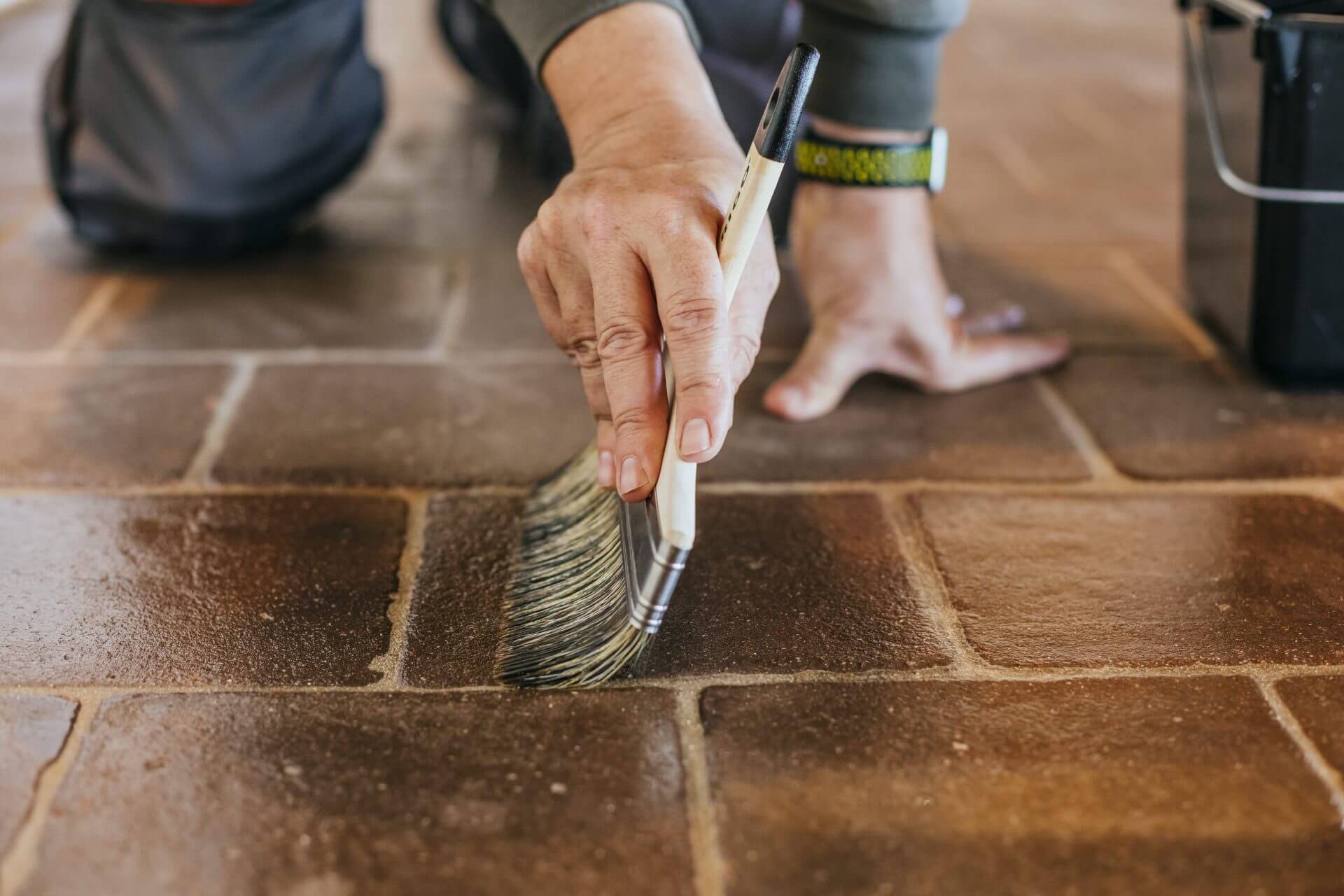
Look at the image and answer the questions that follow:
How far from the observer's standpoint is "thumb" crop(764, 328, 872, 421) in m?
1.22

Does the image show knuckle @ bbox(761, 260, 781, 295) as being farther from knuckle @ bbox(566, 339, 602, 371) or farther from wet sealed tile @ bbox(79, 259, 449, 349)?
wet sealed tile @ bbox(79, 259, 449, 349)

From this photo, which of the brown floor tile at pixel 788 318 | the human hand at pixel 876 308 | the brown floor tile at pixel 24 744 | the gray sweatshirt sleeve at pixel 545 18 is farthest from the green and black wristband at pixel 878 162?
the brown floor tile at pixel 24 744

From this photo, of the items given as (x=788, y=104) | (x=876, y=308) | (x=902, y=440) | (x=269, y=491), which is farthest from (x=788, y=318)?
(x=788, y=104)

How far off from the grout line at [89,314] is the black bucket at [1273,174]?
4.14 feet

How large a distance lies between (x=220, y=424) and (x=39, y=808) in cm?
55

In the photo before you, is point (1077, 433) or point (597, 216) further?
point (1077, 433)

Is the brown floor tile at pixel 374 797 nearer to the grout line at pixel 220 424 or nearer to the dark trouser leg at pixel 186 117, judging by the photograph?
the grout line at pixel 220 424

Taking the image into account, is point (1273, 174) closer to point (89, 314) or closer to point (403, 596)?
point (403, 596)

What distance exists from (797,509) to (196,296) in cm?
88

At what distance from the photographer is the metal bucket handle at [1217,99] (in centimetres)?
117

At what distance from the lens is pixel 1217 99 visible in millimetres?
1327

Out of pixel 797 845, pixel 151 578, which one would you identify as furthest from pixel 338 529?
pixel 797 845

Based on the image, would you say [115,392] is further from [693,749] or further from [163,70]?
[693,749]

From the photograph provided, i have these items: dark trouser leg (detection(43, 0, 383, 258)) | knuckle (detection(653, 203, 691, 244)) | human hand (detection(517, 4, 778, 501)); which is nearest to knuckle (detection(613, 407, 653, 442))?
human hand (detection(517, 4, 778, 501))
